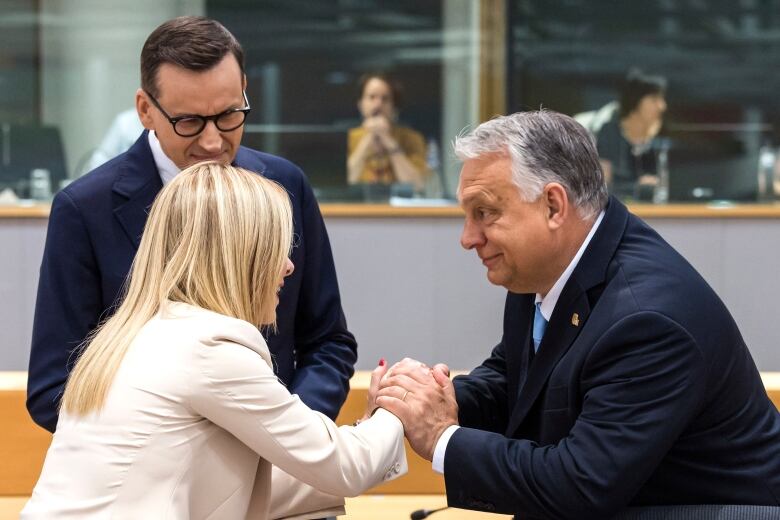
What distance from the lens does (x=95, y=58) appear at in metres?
8.68

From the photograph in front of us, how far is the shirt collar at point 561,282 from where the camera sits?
2803 millimetres

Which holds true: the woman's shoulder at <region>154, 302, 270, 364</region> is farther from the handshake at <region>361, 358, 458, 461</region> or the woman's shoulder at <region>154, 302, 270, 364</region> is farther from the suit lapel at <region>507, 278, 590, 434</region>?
the suit lapel at <region>507, 278, 590, 434</region>

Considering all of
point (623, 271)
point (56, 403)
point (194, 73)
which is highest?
point (194, 73)

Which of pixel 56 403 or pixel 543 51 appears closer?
pixel 56 403

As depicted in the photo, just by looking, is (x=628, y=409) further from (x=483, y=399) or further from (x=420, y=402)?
(x=483, y=399)

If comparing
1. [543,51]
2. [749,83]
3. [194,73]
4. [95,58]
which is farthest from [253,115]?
[194,73]

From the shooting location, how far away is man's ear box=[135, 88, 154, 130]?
9.05 ft

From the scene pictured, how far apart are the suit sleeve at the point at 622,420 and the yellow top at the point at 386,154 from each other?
215 inches

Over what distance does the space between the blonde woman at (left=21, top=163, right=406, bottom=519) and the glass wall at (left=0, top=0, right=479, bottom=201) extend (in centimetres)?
561

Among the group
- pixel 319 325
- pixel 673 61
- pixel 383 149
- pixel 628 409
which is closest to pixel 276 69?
pixel 383 149

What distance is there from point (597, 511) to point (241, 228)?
90cm

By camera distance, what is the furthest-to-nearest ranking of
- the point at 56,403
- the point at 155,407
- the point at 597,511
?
the point at 56,403 < the point at 597,511 < the point at 155,407

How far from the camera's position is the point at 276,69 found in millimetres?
8453

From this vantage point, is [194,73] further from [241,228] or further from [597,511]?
[597,511]
